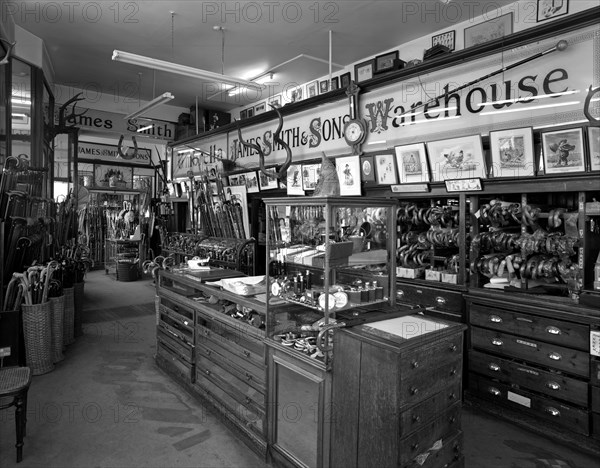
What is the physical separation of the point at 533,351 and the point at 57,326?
4.66m

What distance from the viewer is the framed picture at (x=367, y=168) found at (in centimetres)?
466

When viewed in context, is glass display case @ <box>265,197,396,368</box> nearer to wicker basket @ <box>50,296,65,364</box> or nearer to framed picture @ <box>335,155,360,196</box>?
framed picture @ <box>335,155,360,196</box>

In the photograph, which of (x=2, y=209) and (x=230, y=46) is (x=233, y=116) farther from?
(x=2, y=209)

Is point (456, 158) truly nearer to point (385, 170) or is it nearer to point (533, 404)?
point (385, 170)

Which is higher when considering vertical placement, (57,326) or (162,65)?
(162,65)

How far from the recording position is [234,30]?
19.1ft

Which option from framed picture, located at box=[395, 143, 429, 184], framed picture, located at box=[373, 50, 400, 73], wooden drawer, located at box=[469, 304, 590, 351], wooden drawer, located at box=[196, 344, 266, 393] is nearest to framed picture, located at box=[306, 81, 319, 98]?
framed picture, located at box=[373, 50, 400, 73]

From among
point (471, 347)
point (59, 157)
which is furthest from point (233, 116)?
point (471, 347)

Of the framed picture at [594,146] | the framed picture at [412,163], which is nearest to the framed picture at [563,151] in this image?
the framed picture at [594,146]

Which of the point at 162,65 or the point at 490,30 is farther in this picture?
the point at 490,30

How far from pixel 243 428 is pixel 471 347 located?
2077 mm

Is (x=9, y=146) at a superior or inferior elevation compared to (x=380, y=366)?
superior

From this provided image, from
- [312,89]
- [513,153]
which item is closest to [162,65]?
[312,89]

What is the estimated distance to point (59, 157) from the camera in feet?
29.9
